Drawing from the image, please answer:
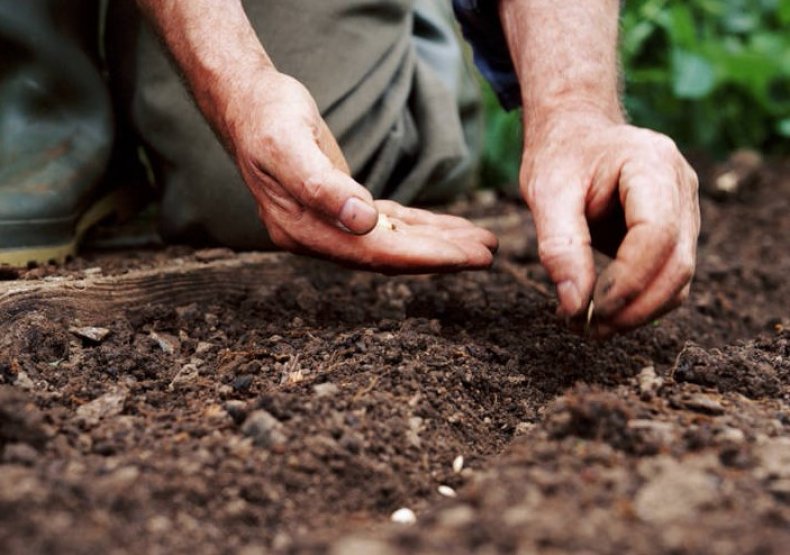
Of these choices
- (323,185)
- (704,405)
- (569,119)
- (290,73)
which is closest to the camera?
(704,405)

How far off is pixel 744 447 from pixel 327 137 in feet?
2.53

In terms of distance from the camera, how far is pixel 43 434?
3.57 ft

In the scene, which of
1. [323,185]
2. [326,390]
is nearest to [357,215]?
[323,185]

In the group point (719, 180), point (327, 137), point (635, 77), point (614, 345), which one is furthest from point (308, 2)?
point (635, 77)

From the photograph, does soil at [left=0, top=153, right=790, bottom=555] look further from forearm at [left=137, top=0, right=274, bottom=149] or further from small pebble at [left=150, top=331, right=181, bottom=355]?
forearm at [left=137, top=0, right=274, bottom=149]

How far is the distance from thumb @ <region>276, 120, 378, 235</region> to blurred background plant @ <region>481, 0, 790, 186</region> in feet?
7.74

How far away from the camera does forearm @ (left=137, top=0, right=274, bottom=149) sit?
1494mm

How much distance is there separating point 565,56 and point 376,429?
853 mm

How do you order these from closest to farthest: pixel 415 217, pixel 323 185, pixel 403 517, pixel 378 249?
pixel 403 517 → pixel 323 185 → pixel 378 249 → pixel 415 217

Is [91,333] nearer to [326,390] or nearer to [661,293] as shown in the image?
[326,390]

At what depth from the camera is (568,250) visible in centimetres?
131

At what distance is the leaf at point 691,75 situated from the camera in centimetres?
348

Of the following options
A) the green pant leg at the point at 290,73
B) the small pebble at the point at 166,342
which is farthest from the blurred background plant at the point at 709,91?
the small pebble at the point at 166,342

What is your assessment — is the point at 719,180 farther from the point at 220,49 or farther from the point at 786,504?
the point at 786,504
